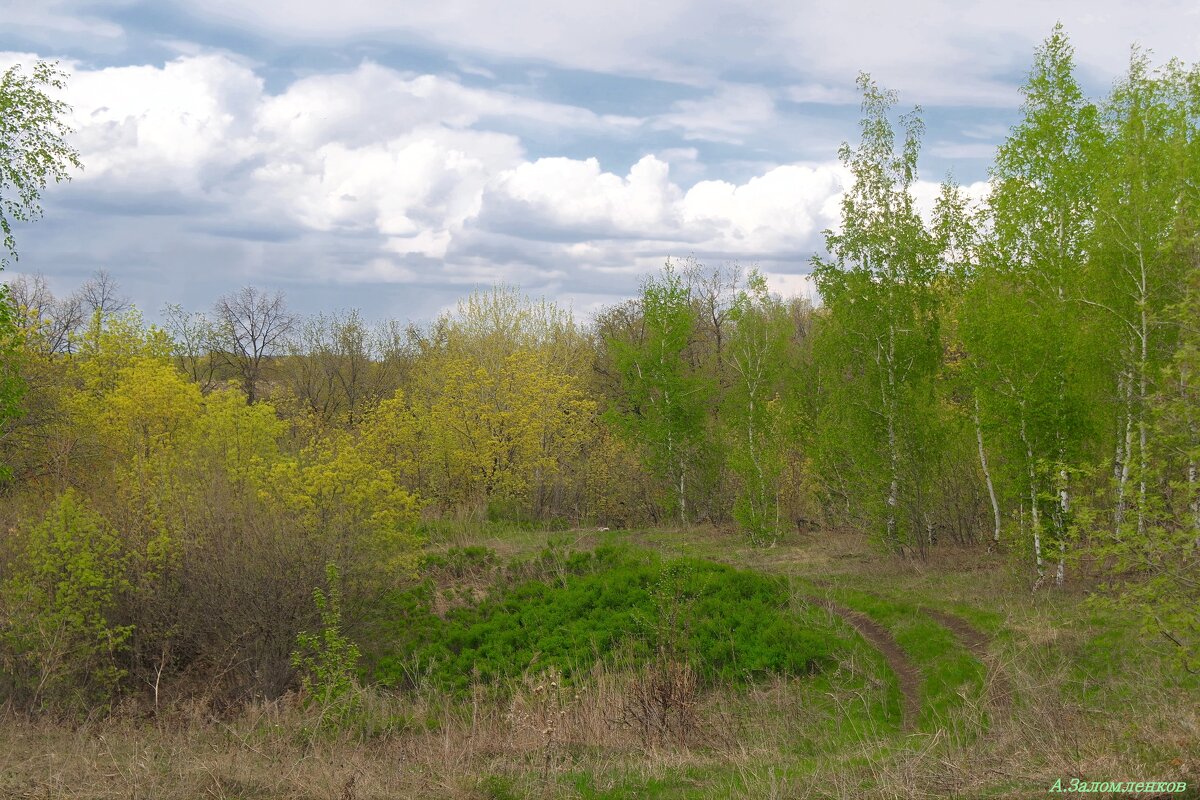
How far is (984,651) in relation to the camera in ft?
42.9

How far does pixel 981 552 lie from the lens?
20062 millimetres

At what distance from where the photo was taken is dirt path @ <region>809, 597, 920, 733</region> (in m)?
12.3

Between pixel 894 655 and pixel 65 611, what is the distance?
42.6 feet

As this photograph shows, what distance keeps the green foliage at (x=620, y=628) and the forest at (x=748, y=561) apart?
9 cm

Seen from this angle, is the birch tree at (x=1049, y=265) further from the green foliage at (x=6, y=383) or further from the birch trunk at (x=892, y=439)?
the green foliage at (x=6, y=383)

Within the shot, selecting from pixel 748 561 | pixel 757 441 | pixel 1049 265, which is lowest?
pixel 748 561

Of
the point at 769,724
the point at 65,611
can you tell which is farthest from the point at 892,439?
the point at 65,611

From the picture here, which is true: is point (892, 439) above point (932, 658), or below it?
above

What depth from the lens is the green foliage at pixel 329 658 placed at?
40.6 feet

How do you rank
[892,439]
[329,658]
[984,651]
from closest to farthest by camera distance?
[329,658], [984,651], [892,439]

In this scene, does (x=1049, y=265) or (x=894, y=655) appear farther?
(x=1049, y=265)

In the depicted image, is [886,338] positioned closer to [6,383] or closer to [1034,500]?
[1034,500]

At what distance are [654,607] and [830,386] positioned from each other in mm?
7429

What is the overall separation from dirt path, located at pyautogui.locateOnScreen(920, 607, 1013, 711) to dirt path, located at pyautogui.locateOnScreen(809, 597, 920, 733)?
0.91 metres
